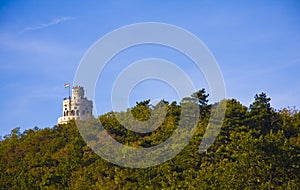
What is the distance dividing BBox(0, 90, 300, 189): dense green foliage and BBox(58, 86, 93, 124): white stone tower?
48.9 feet

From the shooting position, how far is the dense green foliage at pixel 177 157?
3667 centimetres

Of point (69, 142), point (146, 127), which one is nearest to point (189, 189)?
point (146, 127)

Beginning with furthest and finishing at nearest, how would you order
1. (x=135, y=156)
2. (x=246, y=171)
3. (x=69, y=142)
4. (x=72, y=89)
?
(x=72, y=89) < (x=69, y=142) < (x=135, y=156) < (x=246, y=171)

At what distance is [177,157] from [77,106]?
3328 cm

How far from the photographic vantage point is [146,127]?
50.9 metres

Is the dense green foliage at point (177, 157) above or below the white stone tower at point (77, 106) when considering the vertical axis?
below

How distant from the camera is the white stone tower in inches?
2948

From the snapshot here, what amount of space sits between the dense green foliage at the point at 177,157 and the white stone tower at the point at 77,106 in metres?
14.9

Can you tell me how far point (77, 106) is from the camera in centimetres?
7512

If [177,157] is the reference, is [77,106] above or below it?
above

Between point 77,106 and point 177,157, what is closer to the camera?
point 177,157

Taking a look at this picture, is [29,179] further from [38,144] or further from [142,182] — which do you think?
[142,182]

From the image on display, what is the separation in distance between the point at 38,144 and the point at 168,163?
16212 millimetres

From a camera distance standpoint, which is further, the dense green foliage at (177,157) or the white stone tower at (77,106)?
the white stone tower at (77,106)
